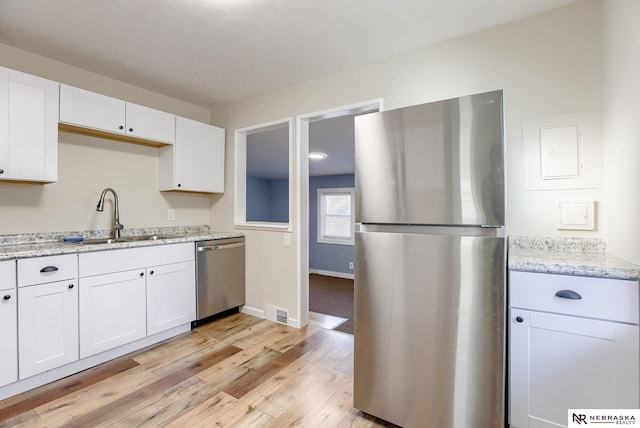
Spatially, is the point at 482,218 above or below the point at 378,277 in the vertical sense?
above

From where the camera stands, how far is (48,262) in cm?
187

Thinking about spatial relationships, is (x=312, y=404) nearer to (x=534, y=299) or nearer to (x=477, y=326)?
(x=477, y=326)

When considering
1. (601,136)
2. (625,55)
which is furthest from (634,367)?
(625,55)

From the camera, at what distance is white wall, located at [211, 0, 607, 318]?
1674 millimetres

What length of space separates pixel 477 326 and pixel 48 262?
2553 mm

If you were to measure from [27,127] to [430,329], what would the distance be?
9.53 ft

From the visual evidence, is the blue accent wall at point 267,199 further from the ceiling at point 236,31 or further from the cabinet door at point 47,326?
the cabinet door at point 47,326

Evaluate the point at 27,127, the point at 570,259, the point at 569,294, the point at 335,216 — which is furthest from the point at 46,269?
the point at 335,216

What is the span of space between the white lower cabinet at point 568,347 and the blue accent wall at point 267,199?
247 inches

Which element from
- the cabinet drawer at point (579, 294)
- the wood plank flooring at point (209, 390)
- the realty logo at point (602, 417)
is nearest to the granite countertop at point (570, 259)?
the cabinet drawer at point (579, 294)

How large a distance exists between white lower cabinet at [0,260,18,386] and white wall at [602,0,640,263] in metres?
3.22

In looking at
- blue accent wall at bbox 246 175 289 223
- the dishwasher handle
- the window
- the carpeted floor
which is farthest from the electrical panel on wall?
blue accent wall at bbox 246 175 289 223

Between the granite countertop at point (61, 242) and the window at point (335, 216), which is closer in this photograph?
the granite countertop at point (61, 242)

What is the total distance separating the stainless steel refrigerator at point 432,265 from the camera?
1293 millimetres
